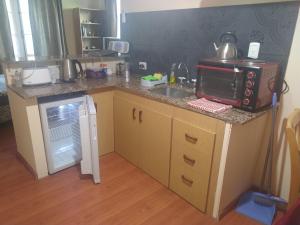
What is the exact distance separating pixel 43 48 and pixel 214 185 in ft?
12.7

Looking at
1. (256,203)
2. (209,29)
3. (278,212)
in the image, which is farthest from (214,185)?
(209,29)

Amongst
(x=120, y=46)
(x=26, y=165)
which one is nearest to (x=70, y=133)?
(x=26, y=165)

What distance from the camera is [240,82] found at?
1.55 meters

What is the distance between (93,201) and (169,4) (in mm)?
2024

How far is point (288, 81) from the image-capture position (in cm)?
168

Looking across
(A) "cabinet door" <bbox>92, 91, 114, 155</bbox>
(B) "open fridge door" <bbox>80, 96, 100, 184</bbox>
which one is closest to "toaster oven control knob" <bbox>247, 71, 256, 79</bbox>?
(B) "open fridge door" <bbox>80, 96, 100, 184</bbox>

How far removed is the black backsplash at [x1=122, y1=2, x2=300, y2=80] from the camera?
1.64m

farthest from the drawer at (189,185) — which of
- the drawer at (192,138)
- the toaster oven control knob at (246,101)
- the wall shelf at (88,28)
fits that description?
the wall shelf at (88,28)

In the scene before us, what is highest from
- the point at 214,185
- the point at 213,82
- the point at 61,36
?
the point at 61,36

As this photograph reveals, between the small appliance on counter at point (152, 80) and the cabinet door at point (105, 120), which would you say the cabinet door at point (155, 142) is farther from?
the cabinet door at point (105, 120)

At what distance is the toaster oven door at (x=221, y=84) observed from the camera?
5.15 feet

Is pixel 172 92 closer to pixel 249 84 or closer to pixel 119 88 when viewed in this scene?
pixel 119 88

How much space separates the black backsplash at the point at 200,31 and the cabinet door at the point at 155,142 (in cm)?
68

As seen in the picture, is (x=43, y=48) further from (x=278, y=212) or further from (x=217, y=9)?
(x=278, y=212)
